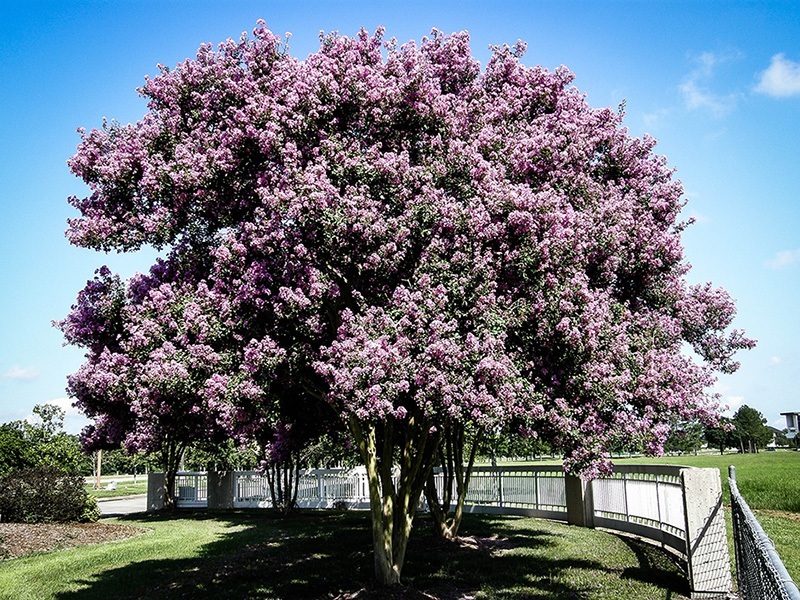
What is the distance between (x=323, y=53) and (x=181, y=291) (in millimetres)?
4378

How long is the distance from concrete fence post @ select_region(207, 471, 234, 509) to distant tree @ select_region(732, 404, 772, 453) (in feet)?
305

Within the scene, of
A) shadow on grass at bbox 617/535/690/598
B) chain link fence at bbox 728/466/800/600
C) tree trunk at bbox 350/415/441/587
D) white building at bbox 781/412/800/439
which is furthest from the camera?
white building at bbox 781/412/800/439

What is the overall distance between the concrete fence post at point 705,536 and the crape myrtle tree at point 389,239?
1.02m

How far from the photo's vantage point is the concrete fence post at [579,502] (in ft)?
56.0

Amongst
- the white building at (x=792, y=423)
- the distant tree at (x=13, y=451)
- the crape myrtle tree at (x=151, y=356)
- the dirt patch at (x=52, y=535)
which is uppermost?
the crape myrtle tree at (x=151, y=356)

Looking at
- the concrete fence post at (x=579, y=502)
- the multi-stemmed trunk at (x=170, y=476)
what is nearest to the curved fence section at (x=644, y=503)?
the concrete fence post at (x=579, y=502)

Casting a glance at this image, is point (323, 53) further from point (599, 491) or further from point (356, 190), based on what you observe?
point (599, 491)

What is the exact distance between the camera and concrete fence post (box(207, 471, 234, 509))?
84.2 feet

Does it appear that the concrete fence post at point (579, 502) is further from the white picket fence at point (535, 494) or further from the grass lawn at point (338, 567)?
the grass lawn at point (338, 567)

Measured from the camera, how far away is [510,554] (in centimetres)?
1312

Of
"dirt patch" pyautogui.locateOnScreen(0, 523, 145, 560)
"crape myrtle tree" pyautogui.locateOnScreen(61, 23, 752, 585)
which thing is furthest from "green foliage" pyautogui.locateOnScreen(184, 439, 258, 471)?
"crape myrtle tree" pyautogui.locateOnScreen(61, 23, 752, 585)

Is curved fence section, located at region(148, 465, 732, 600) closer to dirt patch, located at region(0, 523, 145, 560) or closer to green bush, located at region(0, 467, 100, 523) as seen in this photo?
green bush, located at region(0, 467, 100, 523)

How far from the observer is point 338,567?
11812mm

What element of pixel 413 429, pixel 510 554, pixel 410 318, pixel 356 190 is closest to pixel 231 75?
pixel 356 190
